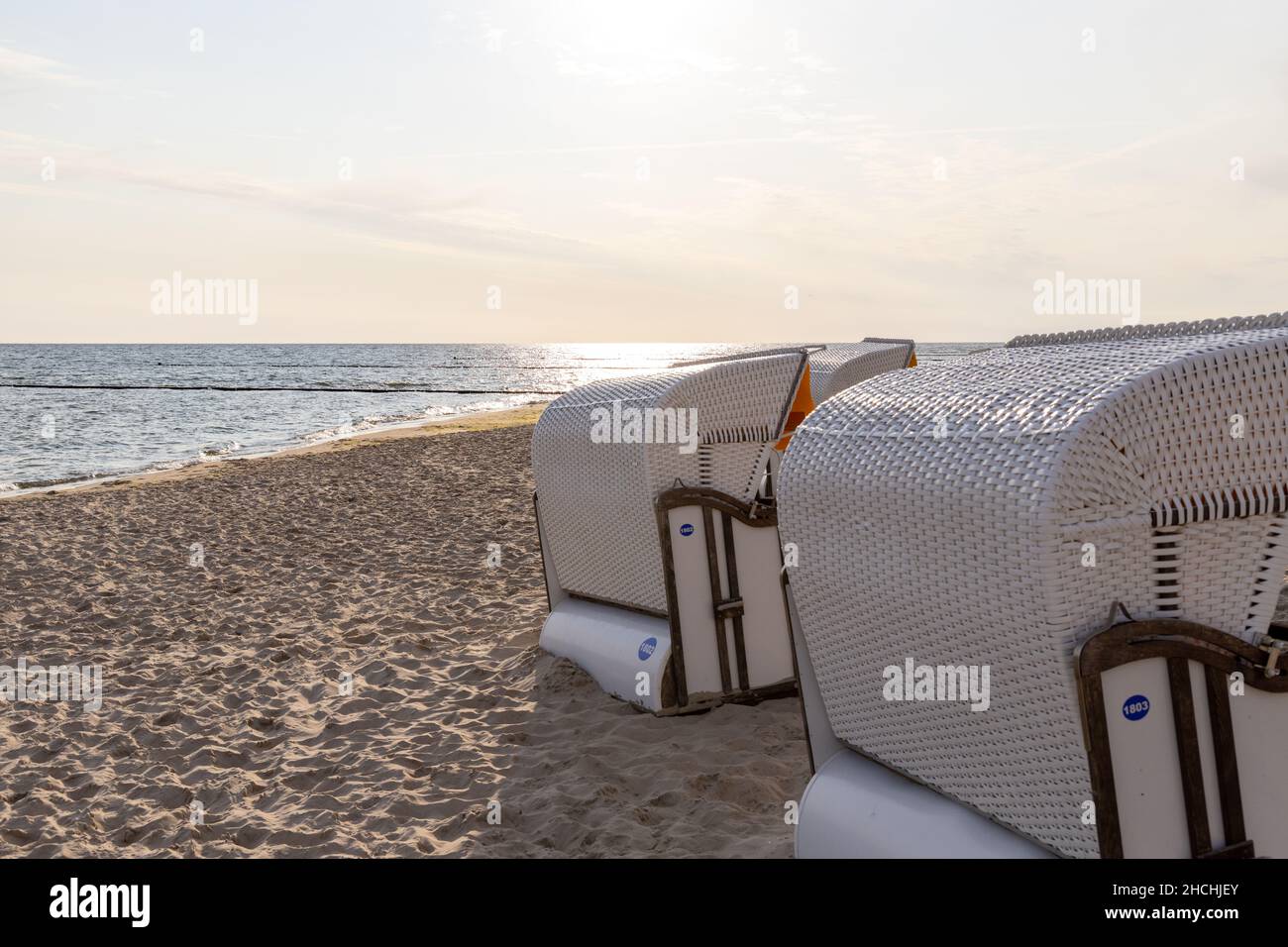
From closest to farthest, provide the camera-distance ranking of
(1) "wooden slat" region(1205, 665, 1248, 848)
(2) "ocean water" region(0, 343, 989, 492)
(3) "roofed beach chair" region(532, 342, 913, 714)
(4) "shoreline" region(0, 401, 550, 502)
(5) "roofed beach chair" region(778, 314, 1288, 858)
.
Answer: (5) "roofed beach chair" region(778, 314, 1288, 858)
(1) "wooden slat" region(1205, 665, 1248, 848)
(3) "roofed beach chair" region(532, 342, 913, 714)
(4) "shoreline" region(0, 401, 550, 502)
(2) "ocean water" region(0, 343, 989, 492)

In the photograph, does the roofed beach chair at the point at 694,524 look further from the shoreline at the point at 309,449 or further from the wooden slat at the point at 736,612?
the shoreline at the point at 309,449

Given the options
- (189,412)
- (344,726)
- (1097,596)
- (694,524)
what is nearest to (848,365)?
(694,524)

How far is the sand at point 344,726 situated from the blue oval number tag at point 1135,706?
65.3 inches

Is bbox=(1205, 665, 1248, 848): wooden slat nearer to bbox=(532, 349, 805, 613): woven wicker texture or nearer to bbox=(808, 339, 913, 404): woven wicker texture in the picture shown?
bbox=(532, 349, 805, 613): woven wicker texture

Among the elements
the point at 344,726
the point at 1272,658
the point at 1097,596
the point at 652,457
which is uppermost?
the point at 652,457

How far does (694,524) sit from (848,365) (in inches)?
149

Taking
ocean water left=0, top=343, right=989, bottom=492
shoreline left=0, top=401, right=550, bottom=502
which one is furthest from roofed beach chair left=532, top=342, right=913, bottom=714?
shoreline left=0, top=401, right=550, bottom=502

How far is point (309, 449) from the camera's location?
68.6 feet

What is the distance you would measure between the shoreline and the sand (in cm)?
640

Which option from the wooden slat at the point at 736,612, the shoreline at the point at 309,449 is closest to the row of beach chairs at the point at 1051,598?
the wooden slat at the point at 736,612

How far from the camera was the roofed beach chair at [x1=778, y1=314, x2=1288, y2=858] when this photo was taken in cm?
247

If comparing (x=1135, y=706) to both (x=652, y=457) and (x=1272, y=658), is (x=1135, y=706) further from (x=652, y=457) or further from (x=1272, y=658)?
(x=652, y=457)

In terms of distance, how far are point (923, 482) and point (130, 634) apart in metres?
6.51
